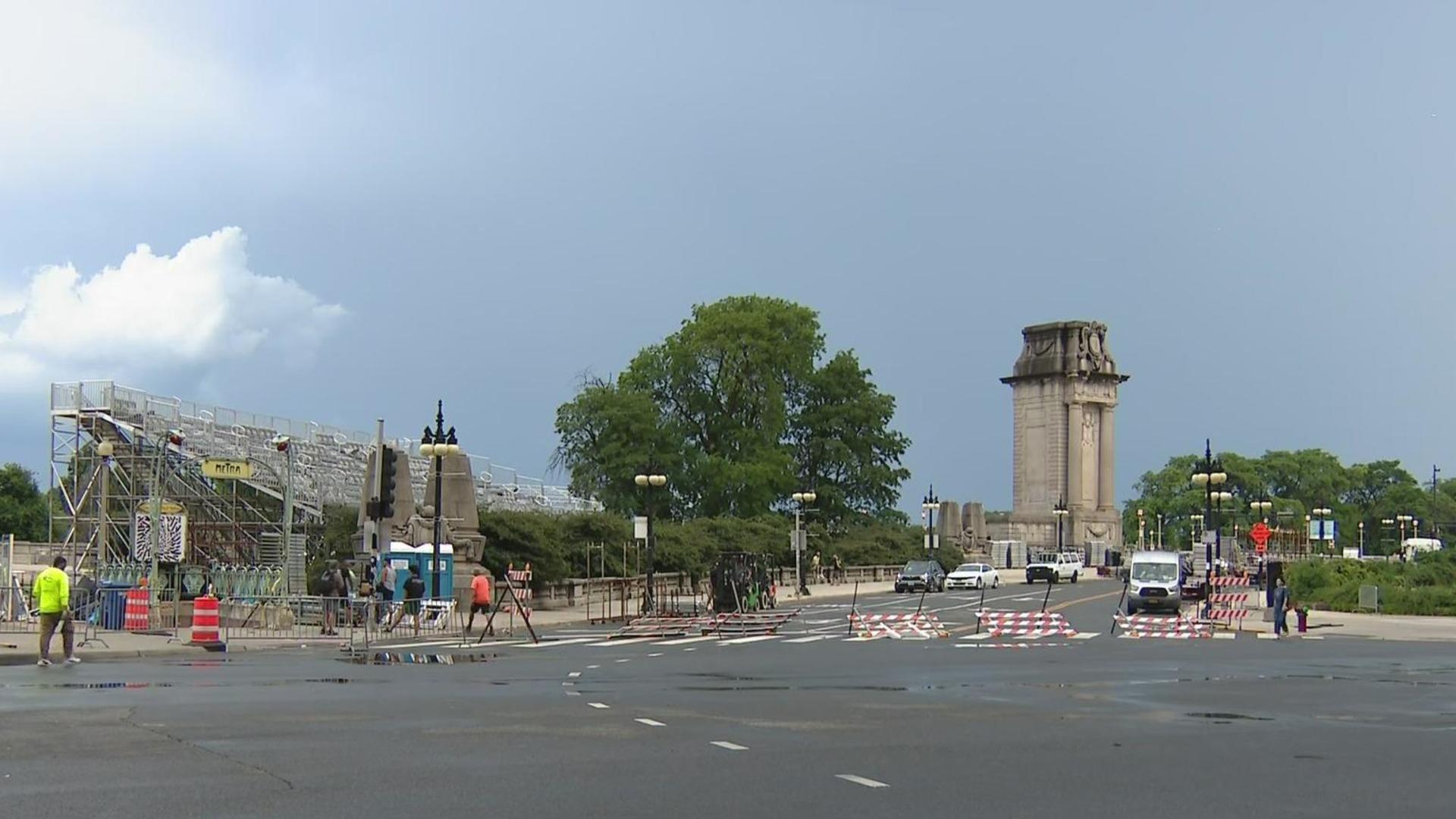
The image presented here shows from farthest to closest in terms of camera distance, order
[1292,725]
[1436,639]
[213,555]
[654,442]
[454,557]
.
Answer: [654,442]
[213,555]
[454,557]
[1436,639]
[1292,725]

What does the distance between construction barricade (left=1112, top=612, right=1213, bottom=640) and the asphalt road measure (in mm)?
12534

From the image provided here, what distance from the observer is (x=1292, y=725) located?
16125mm

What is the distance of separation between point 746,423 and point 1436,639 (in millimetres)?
53903

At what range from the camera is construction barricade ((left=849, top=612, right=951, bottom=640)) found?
120ft

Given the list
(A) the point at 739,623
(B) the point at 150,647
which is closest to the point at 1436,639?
(A) the point at 739,623

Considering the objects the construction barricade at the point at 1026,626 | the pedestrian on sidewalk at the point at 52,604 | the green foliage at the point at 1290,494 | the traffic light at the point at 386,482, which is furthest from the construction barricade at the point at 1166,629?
the green foliage at the point at 1290,494

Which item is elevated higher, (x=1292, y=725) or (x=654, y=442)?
(x=654, y=442)

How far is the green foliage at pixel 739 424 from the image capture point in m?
83.9

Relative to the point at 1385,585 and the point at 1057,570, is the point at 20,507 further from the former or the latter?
the point at 1385,585

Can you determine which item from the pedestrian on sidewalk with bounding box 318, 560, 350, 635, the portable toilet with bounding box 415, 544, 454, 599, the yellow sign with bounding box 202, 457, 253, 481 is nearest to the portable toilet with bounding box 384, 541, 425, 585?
the portable toilet with bounding box 415, 544, 454, 599

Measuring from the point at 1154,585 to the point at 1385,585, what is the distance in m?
12.1

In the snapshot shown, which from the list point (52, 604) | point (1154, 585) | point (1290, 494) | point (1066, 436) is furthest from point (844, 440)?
point (1290, 494)

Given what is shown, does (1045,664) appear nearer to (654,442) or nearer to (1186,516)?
(654,442)

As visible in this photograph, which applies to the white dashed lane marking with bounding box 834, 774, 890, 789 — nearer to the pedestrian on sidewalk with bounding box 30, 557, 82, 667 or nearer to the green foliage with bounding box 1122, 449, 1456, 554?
→ the pedestrian on sidewalk with bounding box 30, 557, 82, 667
